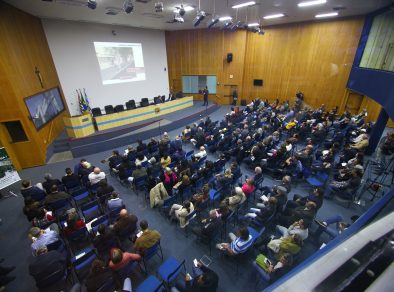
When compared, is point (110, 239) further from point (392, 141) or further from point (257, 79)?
point (257, 79)

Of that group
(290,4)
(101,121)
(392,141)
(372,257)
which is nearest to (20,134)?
(101,121)

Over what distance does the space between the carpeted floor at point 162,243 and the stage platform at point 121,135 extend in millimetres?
2874

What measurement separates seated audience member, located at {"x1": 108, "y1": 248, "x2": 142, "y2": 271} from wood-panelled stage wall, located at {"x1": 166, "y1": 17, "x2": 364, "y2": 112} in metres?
15.5

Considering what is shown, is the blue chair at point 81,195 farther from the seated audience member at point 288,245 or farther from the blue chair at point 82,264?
the seated audience member at point 288,245

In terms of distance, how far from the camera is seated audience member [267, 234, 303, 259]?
3.74 meters

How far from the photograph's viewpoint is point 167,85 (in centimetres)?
1756

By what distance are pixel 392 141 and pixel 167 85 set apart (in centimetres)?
1500

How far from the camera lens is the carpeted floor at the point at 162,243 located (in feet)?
13.3

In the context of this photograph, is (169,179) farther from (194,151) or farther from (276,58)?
(276,58)

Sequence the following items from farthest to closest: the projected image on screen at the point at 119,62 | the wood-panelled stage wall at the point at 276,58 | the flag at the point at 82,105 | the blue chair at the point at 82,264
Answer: the wood-panelled stage wall at the point at 276,58 → the projected image on screen at the point at 119,62 → the flag at the point at 82,105 → the blue chair at the point at 82,264

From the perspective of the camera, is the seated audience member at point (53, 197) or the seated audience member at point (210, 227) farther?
the seated audience member at point (53, 197)

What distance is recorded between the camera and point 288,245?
378 centimetres

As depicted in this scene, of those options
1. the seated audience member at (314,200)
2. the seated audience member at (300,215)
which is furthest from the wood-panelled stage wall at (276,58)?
the seated audience member at (300,215)

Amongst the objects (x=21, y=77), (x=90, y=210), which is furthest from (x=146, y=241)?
(x=21, y=77)
